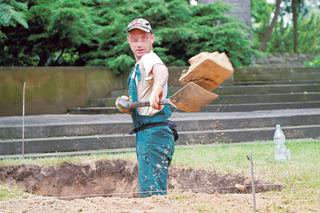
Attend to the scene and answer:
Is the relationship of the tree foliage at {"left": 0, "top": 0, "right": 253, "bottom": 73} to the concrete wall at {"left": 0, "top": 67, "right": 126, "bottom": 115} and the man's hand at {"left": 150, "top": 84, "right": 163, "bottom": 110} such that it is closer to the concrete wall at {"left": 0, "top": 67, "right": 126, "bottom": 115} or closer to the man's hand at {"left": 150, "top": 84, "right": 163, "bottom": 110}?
the concrete wall at {"left": 0, "top": 67, "right": 126, "bottom": 115}

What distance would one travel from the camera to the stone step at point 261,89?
46.7ft

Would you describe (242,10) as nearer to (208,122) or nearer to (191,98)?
(208,122)

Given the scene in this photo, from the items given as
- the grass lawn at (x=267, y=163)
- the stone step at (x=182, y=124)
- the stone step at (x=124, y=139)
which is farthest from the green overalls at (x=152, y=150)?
the stone step at (x=182, y=124)

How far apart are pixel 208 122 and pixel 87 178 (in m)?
3.47

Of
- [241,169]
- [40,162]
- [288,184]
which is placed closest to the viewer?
[288,184]

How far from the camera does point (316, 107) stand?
14344 millimetres

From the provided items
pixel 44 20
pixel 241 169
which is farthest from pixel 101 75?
pixel 241 169

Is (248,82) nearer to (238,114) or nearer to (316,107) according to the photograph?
(316,107)

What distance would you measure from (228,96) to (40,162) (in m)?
6.50

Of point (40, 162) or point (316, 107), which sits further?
point (316, 107)

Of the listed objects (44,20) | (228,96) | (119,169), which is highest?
(44,20)

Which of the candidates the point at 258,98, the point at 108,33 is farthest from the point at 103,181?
the point at 258,98

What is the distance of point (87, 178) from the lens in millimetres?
8633

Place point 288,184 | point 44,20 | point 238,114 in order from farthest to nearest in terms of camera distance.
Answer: point 44,20, point 238,114, point 288,184
